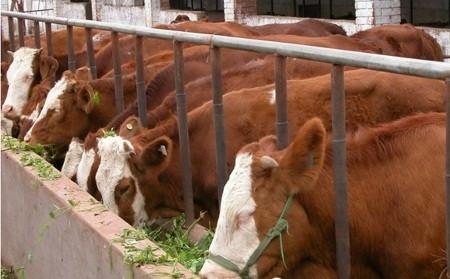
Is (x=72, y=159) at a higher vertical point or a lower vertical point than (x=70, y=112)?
lower

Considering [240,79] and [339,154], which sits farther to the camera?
[240,79]

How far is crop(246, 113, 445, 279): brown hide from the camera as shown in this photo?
406 centimetres

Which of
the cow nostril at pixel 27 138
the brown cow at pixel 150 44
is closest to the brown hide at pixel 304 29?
the brown cow at pixel 150 44

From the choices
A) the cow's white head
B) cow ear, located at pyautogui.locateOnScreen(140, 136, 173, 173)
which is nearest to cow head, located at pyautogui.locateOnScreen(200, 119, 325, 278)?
cow ear, located at pyautogui.locateOnScreen(140, 136, 173, 173)

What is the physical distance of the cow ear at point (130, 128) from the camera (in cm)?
650

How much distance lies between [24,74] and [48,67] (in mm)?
246

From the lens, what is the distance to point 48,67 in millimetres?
9180

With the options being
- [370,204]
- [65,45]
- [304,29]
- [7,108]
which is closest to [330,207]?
[370,204]

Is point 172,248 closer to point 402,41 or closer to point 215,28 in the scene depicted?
point 215,28

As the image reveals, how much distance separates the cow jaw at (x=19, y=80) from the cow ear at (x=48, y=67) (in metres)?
0.09

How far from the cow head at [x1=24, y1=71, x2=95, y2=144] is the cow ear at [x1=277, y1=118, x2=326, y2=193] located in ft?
12.9

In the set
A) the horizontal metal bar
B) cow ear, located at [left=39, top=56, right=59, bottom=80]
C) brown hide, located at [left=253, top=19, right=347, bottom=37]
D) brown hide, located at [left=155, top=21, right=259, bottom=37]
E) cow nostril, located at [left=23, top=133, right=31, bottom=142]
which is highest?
the horizontal metal bar

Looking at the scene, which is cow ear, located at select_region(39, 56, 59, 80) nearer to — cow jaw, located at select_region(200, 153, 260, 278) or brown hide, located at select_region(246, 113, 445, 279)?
brown hide, located at select_region(246, 113, 445, 279)

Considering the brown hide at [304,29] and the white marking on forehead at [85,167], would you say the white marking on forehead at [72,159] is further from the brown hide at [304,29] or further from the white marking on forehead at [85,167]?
the brown hide at [304,29]
